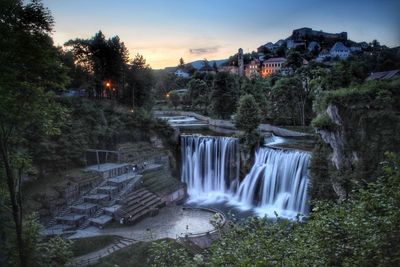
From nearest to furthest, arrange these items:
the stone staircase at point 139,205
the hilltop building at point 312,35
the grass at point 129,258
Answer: the grass at point 129,258 < the stone staircase at point 139,205 < the hilltop building at point 312,35

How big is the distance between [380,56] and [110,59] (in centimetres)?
2936

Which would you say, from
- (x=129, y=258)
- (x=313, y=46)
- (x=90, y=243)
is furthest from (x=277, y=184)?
(x=313, y=46)

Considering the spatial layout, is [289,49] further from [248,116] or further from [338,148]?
[338,148]

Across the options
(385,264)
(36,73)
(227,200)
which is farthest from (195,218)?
(385,264)

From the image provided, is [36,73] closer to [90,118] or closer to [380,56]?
[90,118]

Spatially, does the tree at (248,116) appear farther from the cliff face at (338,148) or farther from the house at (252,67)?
the house at (252,67)

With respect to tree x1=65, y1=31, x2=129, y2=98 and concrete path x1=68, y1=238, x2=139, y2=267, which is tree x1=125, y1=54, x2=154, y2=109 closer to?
tree x1=65, y1=31, x2=129, y2=98

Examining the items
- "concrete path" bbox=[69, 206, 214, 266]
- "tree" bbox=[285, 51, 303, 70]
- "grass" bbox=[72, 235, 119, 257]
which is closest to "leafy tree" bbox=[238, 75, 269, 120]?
"tree" bbox=[285, 51, 303, 70]

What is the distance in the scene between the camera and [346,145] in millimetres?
19141

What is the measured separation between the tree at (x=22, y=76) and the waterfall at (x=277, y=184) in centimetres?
1880

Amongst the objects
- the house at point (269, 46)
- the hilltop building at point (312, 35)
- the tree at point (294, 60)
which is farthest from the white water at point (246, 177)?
the house at point (269, 46)

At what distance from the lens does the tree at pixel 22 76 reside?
9000mm

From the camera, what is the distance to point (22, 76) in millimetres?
9680

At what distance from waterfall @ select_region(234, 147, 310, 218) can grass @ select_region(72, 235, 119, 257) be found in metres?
11.9
